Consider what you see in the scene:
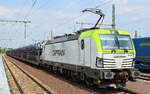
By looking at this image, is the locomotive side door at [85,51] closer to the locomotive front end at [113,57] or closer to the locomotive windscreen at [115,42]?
the locomotive front end at [113,57]

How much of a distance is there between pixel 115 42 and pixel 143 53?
1179cm

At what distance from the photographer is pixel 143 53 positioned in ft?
77.4

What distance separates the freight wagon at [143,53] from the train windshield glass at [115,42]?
35.0 ft

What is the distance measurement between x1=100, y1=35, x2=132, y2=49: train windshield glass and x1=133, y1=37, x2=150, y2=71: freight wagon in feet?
35.0

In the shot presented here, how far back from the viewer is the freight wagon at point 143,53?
23.1 m

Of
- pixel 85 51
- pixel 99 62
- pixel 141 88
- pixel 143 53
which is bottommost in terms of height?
pixel 141 88

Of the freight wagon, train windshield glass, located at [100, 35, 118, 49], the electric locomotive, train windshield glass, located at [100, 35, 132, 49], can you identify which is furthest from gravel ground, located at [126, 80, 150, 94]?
the freight wagon

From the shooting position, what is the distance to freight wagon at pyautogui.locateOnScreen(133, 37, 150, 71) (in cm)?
2313

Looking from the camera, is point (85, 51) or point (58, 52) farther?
point (58, 52)

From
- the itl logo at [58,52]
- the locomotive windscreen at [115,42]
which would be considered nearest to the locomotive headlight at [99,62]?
the locomotive windscreen at [115,42]

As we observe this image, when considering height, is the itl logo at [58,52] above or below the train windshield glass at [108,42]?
below

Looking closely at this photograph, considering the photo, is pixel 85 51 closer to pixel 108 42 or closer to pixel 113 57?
pixel 108 42

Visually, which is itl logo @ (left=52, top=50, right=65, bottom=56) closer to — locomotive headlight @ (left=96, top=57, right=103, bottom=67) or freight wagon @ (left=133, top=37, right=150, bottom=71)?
locomotive headlight @ (left=96, top=57, right=103, bottom=67)

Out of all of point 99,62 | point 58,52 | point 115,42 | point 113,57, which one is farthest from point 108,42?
point 58,52
